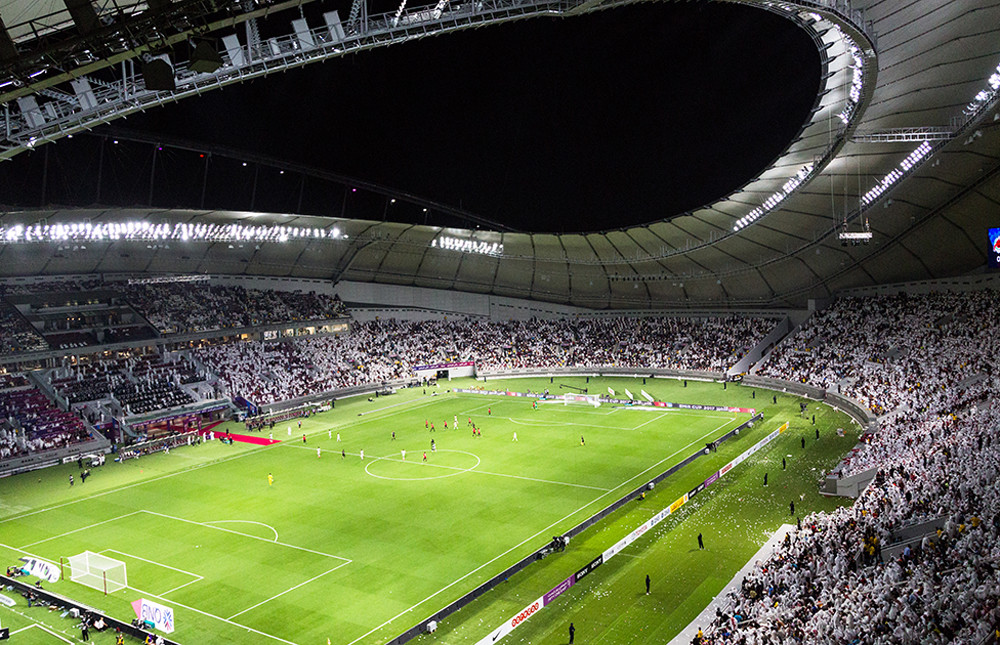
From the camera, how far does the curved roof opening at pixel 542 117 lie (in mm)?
43875

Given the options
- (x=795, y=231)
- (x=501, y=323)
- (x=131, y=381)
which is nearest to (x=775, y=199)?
(x=795, y=231)

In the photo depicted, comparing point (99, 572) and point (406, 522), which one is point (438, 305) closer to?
point (406, 522)

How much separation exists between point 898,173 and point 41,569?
43.5 m

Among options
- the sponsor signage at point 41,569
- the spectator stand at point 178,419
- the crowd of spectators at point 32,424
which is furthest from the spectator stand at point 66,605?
the spectator stand at point 178,419

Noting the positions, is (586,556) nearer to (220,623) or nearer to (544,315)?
(220,623)

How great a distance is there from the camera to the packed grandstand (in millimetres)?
14789

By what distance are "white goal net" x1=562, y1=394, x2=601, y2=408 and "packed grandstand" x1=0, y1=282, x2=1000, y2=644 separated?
13784 mm

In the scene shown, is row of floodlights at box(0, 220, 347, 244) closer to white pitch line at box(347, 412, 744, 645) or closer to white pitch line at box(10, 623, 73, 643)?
white pitch line at box(10, 623, 73, 643)

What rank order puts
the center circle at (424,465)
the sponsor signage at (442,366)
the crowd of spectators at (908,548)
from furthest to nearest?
the sponsor signage at (442,366) → the center circle at (424,465) → the crowd of spectators at (908,548)

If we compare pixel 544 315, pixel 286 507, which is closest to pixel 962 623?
pixel 286 507

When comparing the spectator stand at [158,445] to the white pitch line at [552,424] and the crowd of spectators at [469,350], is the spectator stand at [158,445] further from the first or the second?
the white pitch line at [552,424]

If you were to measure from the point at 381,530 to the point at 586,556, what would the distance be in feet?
28.9

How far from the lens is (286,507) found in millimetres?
33000

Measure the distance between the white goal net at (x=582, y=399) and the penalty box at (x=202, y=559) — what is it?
30.7 m
